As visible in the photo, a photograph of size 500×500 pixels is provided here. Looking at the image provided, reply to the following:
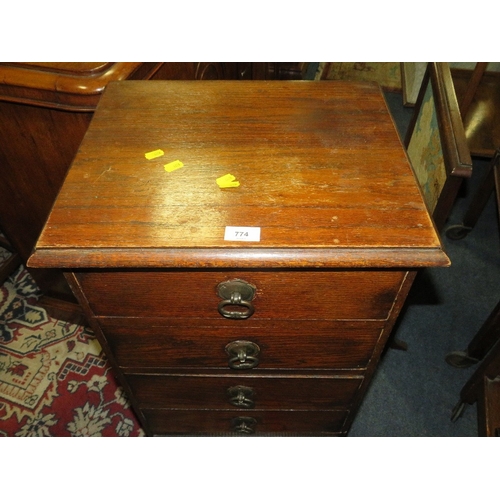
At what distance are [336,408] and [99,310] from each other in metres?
0.66

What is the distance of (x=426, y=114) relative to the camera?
123 cm

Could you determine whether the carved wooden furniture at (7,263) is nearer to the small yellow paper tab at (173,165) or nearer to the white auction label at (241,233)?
the small yellow paper tab at (173,165)

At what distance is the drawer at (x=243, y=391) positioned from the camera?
1.00 meters


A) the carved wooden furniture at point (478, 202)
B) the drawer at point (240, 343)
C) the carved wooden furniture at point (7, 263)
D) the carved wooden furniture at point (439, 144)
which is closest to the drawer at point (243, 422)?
the drawer at point (240, 343)

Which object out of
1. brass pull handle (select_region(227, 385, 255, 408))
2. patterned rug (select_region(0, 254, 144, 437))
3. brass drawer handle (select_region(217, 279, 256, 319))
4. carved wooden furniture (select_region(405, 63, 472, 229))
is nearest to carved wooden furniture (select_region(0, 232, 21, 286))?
patterned rug (select_region(0, 254, 144, 437))

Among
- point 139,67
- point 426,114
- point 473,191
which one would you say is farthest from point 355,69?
point 139,67

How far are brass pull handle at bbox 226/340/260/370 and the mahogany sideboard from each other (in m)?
0.65

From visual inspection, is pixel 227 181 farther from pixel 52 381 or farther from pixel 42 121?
pixel 52 381

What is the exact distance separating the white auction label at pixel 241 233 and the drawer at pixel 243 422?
2.14ft

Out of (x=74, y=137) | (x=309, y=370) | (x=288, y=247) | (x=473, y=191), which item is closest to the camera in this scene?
(x=288, y=247)

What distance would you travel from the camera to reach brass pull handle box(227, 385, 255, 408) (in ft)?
3.38

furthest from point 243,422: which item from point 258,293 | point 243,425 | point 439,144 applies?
point 439,144

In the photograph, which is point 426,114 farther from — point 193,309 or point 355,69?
point 355,69

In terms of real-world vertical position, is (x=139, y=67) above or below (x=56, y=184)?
above
